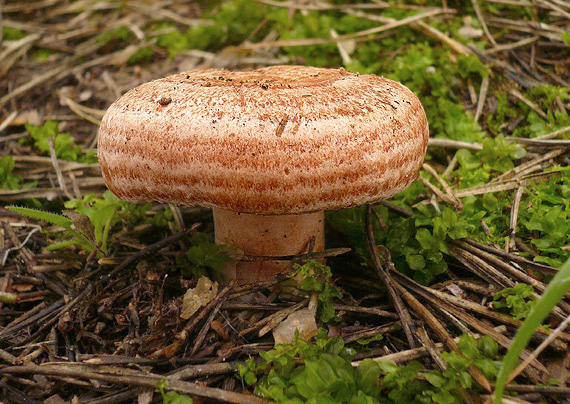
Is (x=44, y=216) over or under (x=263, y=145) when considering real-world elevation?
under

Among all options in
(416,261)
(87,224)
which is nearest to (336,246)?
(416,261)

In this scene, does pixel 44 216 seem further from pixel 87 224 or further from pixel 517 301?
pixel 517 301

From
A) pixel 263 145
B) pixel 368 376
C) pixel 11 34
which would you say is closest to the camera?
pixel 368 376

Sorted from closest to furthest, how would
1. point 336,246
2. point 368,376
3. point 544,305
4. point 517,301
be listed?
point 544,305 < point 368,376 < point 517,301 < point 336,246

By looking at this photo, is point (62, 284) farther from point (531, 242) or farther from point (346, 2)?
point (346, 2)

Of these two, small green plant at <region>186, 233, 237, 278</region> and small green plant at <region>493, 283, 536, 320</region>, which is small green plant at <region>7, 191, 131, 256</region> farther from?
small green plant at <region>493, 283, 536, 320</region>

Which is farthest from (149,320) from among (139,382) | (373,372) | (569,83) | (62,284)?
(569,83)

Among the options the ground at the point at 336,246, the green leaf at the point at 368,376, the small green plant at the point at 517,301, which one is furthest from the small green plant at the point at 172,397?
the small green plant at the point at 517,301
